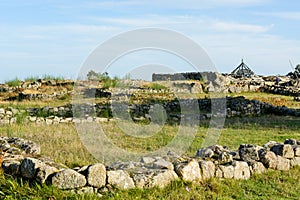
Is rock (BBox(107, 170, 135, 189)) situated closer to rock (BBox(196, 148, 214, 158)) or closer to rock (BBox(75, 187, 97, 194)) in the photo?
rock (BBox(75, 187, 97, 194))

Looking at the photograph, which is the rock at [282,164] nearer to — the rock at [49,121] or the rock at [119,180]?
the rock at [119,180]

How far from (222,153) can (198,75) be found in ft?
82.7

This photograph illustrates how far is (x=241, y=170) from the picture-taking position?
7.35 metres

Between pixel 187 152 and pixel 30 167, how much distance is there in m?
4.73

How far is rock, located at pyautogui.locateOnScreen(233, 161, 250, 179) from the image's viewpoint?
727 centimetres

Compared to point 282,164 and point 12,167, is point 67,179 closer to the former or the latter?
point 12,167

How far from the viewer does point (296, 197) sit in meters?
6.64

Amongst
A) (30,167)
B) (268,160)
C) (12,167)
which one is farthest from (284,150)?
(12,167)

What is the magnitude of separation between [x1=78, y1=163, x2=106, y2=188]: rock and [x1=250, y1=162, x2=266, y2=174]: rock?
3.01 metres

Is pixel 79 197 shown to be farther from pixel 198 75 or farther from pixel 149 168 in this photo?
pixel 198 75

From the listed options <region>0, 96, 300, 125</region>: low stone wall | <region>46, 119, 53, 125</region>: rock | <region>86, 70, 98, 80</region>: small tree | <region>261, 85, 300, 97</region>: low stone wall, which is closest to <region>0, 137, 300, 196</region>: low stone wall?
<region>46, 119, 53, 125</region>: rock

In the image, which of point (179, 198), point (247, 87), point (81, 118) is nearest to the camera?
point (179, 198)

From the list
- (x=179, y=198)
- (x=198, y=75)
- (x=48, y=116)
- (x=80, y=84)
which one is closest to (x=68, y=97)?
(x=80, y=84)

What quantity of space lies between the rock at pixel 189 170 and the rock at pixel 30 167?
2.14 metres
